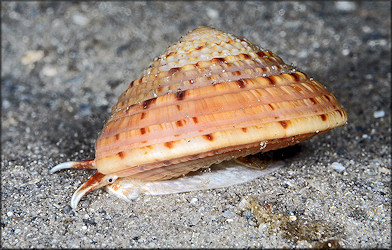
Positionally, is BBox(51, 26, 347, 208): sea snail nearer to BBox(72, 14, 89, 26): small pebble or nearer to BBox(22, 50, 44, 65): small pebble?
BBox(22, 50, 44, 65): small pebble

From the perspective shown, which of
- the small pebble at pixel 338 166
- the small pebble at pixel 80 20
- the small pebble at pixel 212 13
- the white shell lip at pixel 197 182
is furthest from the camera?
the small pebble at pixel 212 13

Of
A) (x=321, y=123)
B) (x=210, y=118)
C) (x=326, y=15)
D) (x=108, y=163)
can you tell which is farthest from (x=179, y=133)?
(x=326, y=15)

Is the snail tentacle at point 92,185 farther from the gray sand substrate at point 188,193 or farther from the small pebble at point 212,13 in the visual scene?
the small pebble at point 212,13

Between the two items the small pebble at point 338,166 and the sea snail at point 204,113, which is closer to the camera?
the sea snail at point 204,113

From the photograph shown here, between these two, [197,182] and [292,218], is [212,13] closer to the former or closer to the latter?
[197,182]

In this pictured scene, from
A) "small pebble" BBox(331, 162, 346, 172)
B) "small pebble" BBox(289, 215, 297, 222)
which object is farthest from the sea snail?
"small pebble" BBox(331, 162, 346, 172)

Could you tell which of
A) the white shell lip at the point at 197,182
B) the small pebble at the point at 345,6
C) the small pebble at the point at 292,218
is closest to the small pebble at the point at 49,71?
the white shell lip at the point at 197,182
